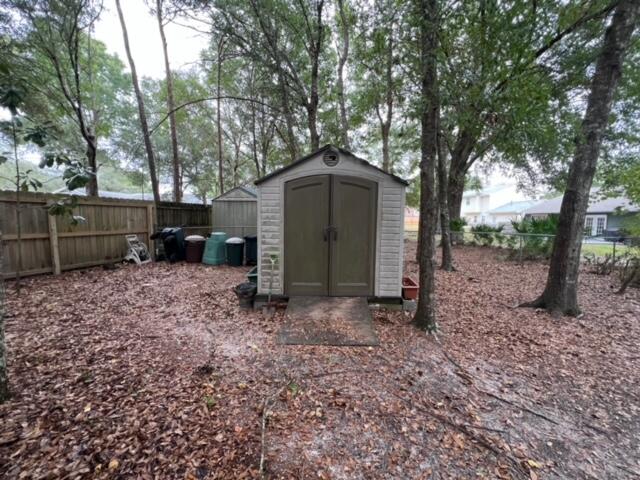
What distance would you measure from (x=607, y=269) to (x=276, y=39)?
11.0 meters

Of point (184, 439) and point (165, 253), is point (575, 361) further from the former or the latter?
point (165, 253)

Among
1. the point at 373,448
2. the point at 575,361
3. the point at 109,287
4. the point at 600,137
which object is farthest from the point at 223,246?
the point at 600,137

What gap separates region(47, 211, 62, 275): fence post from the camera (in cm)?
569

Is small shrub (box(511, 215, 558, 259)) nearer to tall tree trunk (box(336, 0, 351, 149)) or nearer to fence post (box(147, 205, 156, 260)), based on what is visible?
tall tree trunk (box(336, 0, 351, 149))

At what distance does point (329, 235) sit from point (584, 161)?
12.9 feet

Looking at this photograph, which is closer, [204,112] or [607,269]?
[607,269]

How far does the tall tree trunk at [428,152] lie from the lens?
10.6 ft

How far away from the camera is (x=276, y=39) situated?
7.68 metres

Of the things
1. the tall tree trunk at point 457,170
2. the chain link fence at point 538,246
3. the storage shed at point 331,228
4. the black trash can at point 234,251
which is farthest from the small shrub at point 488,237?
the black trash can at point 234,251

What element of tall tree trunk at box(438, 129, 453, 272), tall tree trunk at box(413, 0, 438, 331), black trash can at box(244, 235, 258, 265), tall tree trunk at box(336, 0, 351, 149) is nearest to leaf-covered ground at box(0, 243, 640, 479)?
tall tree trunk at box(413, 0, 438, 331)

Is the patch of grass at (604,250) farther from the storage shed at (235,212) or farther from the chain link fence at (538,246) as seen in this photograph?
the storage shed at (235,212)

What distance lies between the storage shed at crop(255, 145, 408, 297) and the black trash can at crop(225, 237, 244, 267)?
12.7 ft

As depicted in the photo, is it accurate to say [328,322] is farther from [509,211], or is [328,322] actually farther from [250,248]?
[509,211]

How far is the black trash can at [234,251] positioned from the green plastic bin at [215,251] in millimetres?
190
